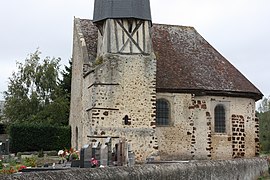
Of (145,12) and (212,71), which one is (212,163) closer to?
(145,12)

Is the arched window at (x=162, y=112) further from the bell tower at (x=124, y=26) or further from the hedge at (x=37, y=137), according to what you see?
the hedge at (x=37, y=137)

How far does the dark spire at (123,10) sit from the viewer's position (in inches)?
937

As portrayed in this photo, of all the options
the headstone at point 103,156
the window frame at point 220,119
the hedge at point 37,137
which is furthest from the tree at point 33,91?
the headstone at point 103,156

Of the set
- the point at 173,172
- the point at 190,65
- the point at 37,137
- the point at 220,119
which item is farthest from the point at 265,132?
the point at 173,172

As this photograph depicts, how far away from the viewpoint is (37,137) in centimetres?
3014

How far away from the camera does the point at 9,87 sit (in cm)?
4181

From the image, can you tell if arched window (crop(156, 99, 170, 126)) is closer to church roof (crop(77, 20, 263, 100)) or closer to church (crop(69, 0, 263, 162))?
church (crop(69, 0, 263, 162))

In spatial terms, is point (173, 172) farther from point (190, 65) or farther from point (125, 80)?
point (190, 65)

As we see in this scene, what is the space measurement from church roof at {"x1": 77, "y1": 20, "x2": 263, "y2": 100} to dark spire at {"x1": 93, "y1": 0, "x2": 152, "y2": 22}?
2374 mm

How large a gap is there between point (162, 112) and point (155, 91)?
1746 mm

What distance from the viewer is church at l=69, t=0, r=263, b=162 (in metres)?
23.4

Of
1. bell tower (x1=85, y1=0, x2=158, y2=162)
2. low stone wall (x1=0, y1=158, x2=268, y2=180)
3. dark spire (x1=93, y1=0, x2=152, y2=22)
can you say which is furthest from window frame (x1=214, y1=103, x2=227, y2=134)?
low stone wall (x1=0, y1=158, x2=268, y2=180)

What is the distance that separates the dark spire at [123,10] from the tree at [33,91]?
16.3 meters

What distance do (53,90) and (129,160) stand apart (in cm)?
2708
